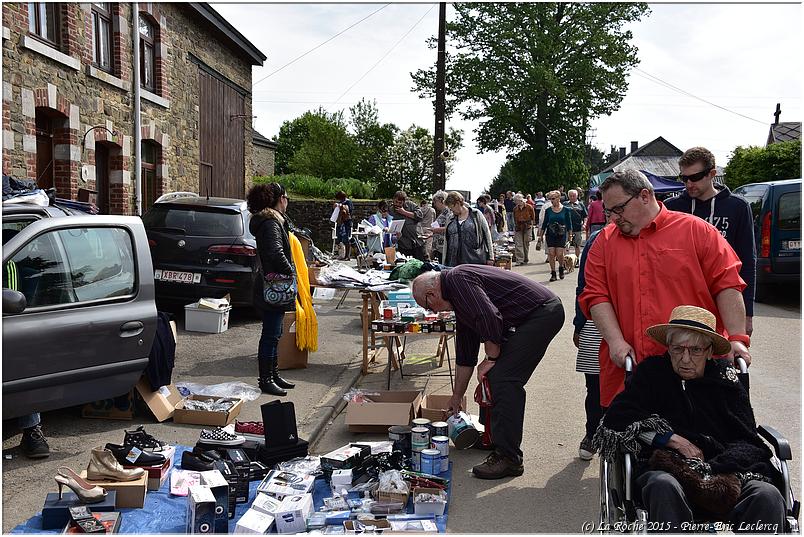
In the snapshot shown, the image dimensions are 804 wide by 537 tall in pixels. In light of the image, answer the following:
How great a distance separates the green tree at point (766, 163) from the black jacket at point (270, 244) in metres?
22.5

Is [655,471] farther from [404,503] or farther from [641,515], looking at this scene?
[404,503]

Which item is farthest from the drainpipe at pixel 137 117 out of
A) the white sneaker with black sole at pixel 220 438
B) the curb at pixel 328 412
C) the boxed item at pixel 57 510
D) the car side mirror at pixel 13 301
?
the boxed item at pixel 57 510

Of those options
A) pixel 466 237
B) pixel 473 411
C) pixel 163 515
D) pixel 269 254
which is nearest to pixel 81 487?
pixel 163 515

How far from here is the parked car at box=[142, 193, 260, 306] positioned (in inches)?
403

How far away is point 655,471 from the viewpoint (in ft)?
11.5

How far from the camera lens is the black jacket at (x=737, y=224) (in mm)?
5066

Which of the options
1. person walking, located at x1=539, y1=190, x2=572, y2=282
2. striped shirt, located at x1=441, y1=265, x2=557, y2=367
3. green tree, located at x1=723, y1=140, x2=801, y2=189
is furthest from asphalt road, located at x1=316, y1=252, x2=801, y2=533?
green tree, located at x1=723, y1=140, x2=801, y2=189

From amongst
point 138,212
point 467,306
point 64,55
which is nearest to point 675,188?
point 138,212

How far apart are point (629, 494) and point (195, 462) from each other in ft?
9.88

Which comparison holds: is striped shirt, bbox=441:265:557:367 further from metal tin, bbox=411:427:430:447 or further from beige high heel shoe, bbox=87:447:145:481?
beige high heel shoe, bbox=87:447:145:481

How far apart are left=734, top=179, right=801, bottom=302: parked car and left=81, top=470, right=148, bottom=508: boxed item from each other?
12130mm

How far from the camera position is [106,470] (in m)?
4.55

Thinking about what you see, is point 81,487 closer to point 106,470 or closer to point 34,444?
point 106,470

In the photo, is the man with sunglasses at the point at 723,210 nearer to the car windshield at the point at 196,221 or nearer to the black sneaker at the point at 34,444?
the black sneaker at the point at 34,444
